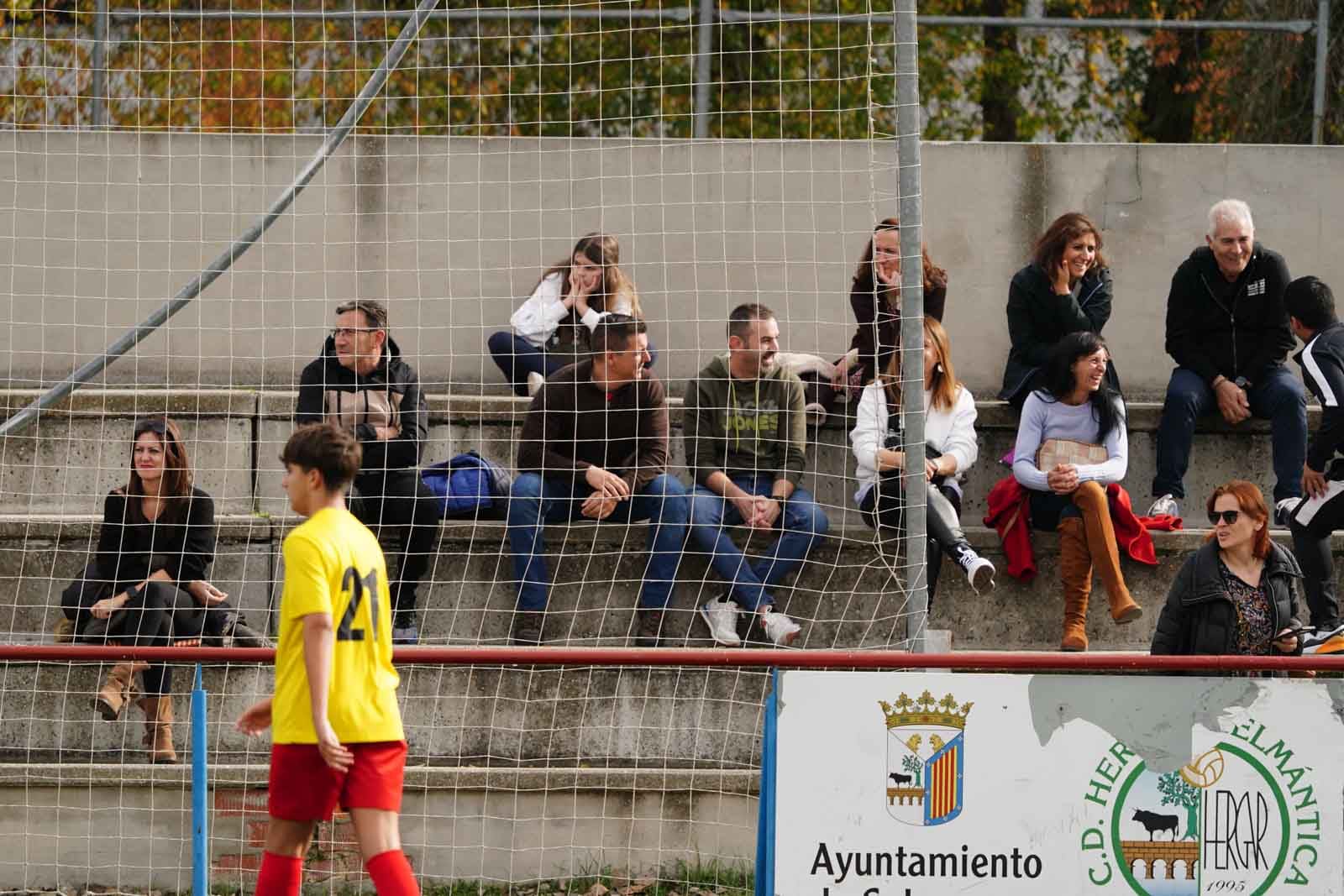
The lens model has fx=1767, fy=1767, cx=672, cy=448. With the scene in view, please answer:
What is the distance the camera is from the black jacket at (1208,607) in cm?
647

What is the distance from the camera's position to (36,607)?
7559mm

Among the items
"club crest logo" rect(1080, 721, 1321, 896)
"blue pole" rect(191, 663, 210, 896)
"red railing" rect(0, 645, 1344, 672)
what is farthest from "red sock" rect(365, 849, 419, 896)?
"club crest logo" rect(1080, 721, 1321, 896)

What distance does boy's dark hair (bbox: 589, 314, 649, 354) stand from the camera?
759cm

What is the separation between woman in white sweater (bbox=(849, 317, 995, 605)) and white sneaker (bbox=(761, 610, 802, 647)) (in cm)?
55

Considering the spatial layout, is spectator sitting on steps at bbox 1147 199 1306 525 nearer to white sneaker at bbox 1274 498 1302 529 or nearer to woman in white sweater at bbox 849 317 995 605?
white sneaker at bbox 1274 498 1302 529

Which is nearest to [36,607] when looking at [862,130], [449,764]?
[449,764]

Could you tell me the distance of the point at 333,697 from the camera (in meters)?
5.11

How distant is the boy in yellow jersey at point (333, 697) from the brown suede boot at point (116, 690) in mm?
1628

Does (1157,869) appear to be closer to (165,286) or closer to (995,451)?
(995,451)

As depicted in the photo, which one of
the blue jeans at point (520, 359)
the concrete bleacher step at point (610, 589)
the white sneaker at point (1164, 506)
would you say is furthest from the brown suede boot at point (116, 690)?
the white sneaker at point (1164, 506)

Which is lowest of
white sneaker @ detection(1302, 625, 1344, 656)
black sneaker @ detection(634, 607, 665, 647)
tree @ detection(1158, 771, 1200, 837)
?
tree @ detection(1158, 771, 1200, 837)

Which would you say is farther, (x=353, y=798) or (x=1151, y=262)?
(x=1151, y=262)

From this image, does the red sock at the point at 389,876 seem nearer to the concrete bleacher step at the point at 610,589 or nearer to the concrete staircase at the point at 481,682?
the concrete staircase at the point at 481,682

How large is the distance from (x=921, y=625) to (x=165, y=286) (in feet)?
16.3
